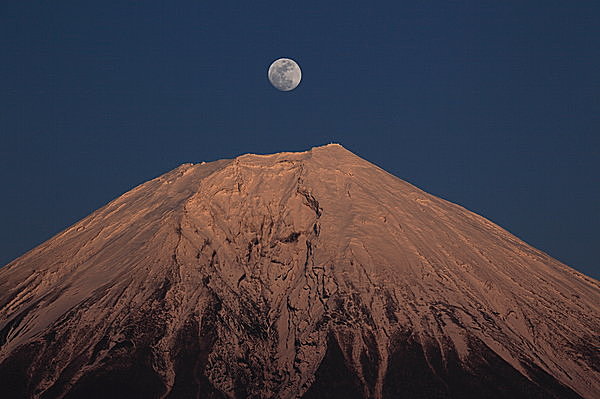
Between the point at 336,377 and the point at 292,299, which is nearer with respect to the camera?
the point at 336,377

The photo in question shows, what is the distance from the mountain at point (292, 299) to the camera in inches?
3954

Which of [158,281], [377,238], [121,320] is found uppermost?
[377,238]

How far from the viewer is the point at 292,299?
115m

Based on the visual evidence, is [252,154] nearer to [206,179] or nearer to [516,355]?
[206,179]

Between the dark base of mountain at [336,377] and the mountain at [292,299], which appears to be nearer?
the dark base of mountain at [336,377]

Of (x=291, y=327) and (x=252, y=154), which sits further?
(x=252, y=154)

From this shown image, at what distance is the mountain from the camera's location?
330 feet

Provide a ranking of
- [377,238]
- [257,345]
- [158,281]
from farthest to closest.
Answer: [377,238] < [158,281] < [257,345]

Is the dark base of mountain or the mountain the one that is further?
the mountain

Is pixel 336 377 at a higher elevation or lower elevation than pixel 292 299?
lower

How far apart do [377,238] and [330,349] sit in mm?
23830

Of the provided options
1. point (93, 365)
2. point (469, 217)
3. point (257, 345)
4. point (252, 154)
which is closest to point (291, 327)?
point (257, 345)

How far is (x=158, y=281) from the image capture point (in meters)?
115

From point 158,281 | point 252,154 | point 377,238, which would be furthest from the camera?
point 252,154
